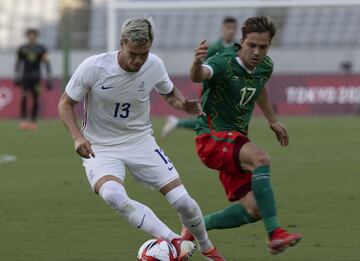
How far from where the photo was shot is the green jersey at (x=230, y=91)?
24.7 ft

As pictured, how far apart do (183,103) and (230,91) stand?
495mm

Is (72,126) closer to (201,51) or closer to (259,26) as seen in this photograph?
(201,51)

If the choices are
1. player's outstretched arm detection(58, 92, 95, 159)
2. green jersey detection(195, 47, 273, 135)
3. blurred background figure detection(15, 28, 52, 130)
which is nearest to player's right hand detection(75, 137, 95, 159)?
player's outstretched arm detection(58, 92, 95, 159)

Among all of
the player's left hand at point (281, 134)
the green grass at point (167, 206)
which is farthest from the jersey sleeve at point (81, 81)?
the player's left hand at point (281, 134)

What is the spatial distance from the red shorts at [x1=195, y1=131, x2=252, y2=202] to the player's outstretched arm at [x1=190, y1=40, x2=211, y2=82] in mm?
541

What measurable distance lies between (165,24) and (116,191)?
27838mm

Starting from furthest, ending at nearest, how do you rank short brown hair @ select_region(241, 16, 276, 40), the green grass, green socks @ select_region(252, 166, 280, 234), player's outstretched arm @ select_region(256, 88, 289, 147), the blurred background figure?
the blurred background figure < player's outstretched arm @ select_region(256, 88, 289, 147) < the green grass < short brown hair @ select_region(241, 16, 276, 40) < green socks @ select_region(252, 166, 280, 234)

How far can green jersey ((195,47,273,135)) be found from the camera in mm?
7531

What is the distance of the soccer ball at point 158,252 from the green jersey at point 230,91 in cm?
119

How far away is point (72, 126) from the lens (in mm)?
6965

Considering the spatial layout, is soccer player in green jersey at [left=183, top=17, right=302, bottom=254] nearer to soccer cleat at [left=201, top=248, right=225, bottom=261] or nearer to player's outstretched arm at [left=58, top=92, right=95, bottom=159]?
soccer cleat at [left=201, top=248, right=225, bottom=261]

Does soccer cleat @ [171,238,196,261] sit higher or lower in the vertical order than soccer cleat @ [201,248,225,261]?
higher

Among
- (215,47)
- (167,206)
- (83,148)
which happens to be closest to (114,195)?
(83,148)

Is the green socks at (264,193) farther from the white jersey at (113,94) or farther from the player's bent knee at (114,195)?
the player's bent knee at (114,195)
